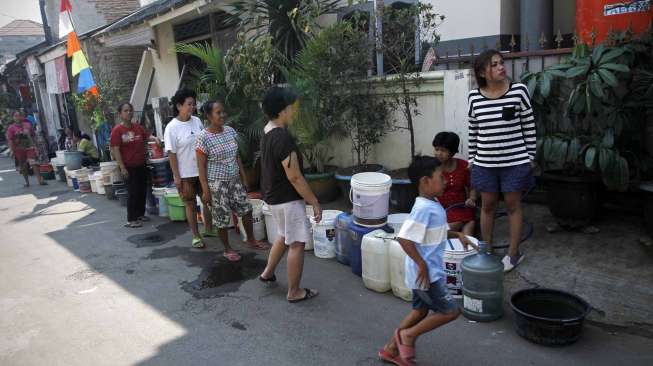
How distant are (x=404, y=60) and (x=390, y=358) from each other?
3.71 meters

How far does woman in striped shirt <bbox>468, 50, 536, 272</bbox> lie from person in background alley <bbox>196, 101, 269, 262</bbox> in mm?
2546

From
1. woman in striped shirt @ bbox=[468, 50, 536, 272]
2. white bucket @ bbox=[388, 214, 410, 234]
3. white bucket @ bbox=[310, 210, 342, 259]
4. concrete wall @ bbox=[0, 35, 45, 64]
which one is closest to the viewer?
woman in striped shirt @ bbox=[468, 50, 536, 272]

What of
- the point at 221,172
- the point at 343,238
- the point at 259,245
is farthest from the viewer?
the point at 259,245

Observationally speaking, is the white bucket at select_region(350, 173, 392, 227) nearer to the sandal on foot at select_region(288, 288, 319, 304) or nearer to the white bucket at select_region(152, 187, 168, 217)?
the sandal on foot at select_region(288, 288, 319, 304)

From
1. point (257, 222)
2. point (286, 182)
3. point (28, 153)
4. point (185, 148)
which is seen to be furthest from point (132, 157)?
point (28, 153)

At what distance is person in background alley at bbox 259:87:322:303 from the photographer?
3947 mm

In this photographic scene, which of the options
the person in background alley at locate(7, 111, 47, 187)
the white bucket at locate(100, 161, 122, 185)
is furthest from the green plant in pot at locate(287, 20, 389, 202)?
the person in background alley at locate(7, 111, 47, 187)

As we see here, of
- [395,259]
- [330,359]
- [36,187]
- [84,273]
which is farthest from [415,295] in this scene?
[36,187]

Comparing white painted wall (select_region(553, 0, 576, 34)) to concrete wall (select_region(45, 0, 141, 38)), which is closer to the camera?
white painted wall (select_region(553, 0, 576, 34))

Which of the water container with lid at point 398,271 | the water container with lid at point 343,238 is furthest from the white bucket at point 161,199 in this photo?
the water container with lid at point 398,271

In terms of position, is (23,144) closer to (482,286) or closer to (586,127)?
(482,286)

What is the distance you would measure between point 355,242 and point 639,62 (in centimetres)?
297

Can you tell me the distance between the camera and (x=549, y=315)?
11.4 feet

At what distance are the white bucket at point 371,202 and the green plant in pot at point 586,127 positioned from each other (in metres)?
1.49
